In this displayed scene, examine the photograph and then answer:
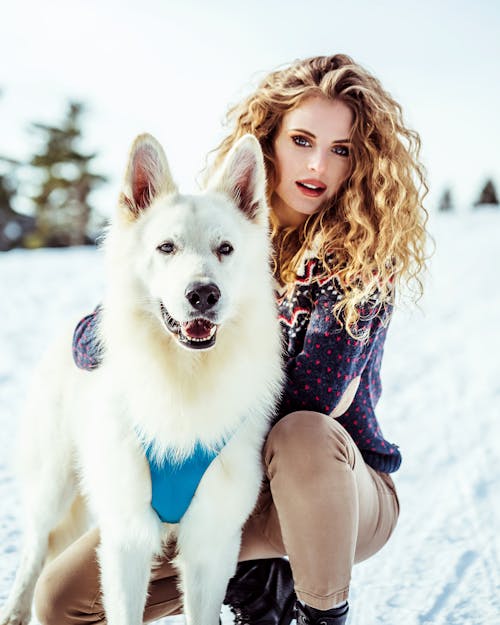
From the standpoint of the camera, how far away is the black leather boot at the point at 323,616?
81.6 inches

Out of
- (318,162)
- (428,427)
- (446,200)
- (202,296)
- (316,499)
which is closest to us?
(202,296)

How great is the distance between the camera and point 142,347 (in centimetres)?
215

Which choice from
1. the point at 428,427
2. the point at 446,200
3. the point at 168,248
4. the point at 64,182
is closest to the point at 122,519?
the point at 168,248

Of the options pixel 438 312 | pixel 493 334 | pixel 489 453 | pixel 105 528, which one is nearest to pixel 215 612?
pixel 105 528

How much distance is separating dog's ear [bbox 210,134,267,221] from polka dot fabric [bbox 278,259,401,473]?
35cm

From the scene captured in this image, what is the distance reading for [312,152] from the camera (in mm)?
2551

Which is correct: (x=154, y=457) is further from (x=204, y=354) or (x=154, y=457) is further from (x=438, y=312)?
(x=438, y=312)

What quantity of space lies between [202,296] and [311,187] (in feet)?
3.03

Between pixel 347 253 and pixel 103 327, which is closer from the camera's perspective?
pixel 103 327

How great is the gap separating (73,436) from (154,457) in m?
0.61

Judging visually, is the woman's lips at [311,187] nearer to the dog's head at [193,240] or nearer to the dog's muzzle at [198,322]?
the dog's head at [193,240]

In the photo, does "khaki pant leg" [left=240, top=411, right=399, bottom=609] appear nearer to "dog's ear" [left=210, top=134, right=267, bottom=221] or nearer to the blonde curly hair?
the blonde curly hair

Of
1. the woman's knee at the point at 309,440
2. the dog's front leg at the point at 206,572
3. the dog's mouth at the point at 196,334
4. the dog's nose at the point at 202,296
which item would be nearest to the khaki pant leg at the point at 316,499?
the woman's knee at the point at 309,440

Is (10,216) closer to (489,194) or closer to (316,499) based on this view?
(489,194)
